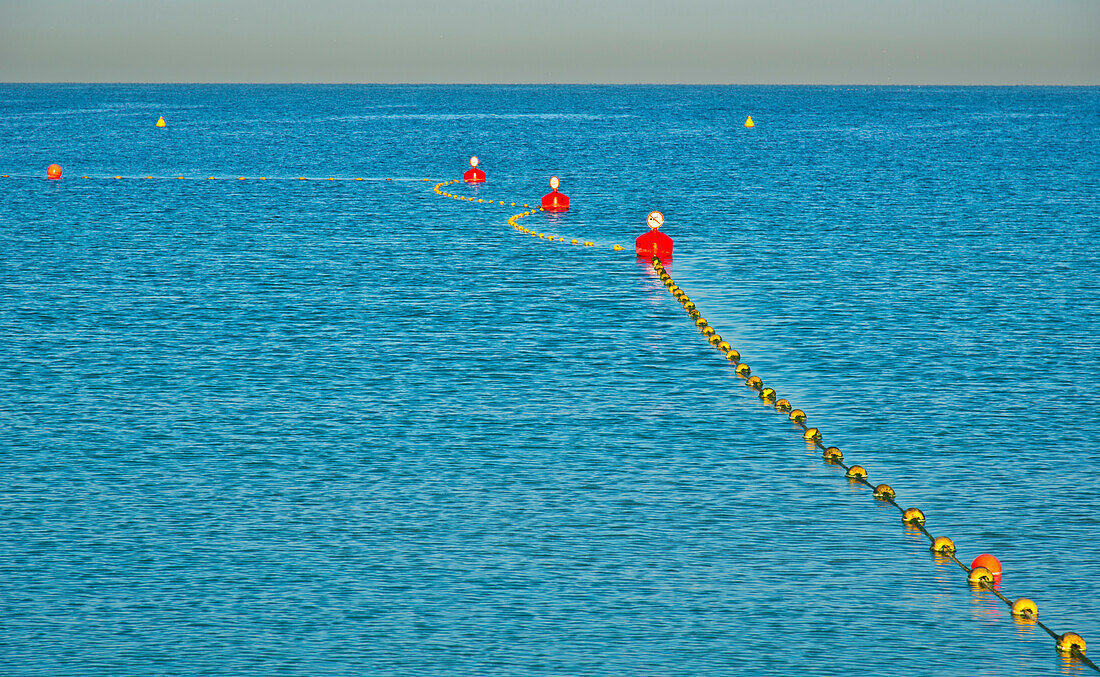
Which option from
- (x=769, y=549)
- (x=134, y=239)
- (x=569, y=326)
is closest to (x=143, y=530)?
(x=769, y=549)

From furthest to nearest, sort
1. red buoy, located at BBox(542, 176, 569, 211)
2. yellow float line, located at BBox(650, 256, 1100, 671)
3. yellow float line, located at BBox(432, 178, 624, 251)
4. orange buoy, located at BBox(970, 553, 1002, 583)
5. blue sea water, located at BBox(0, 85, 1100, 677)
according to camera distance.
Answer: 1. red buoy, located at BBox(542, 176, 569, 211)
2. yellow float line, located at BBox(432, 178, 624, 251)
3. orange buoy, located at BBox(970, 553, 1002, 583)
4. blue sea water, located at BBox(0, 85, 1100, 677)
5. yellow float line, located at BBox(650, 256, 1100, 671)

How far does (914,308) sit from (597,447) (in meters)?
12.5

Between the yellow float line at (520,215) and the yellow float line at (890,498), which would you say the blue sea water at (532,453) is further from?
the yellow float line at (520,215)

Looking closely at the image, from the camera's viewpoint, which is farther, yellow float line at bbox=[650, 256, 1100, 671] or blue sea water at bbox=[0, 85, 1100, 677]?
blue sea water at bbox=[0, 85, 1100, 677]

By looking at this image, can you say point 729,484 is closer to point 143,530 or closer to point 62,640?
point 143,530

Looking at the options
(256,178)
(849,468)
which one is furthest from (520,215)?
(849,468)

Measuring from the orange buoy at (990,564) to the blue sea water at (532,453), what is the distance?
0.24 meters

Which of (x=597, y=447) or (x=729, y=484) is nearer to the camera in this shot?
(x=729, y=484)

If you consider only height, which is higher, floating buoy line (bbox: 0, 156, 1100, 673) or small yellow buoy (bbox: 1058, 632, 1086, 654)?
floating buoy line (bbox: 0, 156, 1100, 673)

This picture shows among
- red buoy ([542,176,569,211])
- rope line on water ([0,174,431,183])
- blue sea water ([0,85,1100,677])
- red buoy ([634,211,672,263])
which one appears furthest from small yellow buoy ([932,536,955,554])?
rope line on water ([0,174,431,183])

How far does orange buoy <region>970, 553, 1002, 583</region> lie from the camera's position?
1223 centimetres

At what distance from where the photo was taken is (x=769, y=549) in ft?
42.9

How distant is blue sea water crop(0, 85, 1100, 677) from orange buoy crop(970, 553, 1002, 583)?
9.4 inches

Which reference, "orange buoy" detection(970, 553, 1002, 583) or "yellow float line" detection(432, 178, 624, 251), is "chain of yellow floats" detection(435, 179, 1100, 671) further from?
"yellow float line" detection(432, 178, 624, 251)
